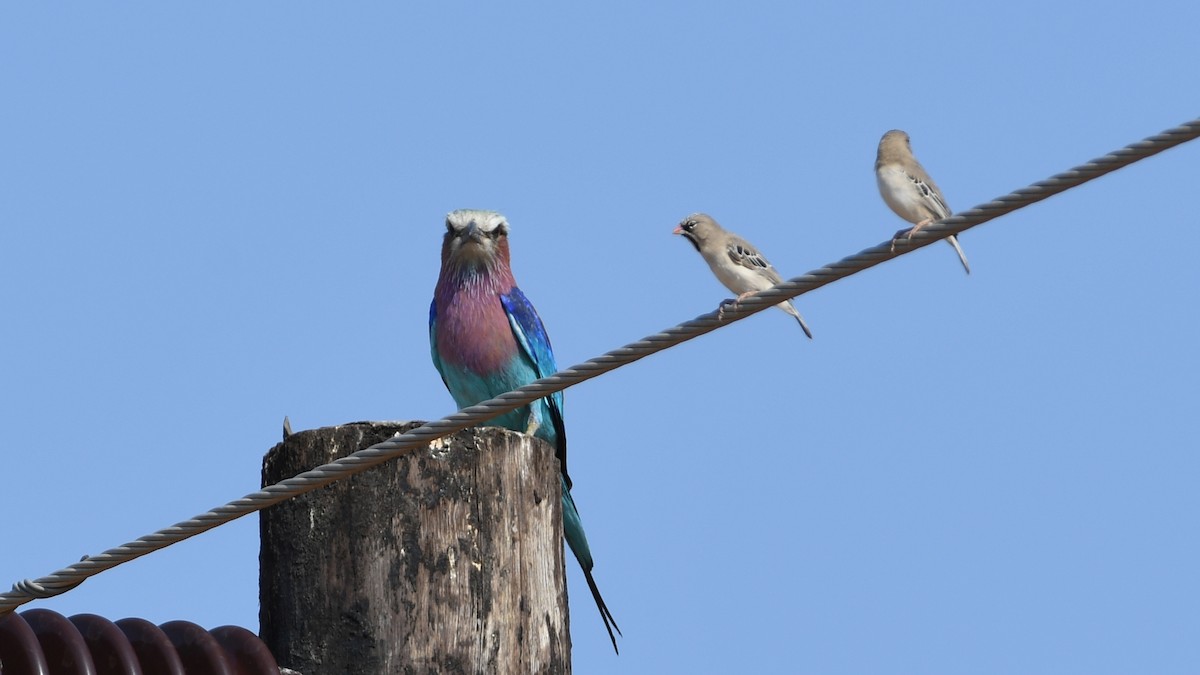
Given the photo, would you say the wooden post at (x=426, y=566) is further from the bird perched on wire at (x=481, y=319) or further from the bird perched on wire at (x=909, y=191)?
the bird perched on wire at (x=481, y=319)

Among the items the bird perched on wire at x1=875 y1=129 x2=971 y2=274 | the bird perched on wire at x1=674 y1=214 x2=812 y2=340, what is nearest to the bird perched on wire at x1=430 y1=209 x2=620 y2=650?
the bird perched on wire at x1=674 y1=214 x2=812 y2=340

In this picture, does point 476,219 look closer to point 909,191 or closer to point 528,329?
point 528,329

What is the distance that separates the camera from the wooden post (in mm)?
4211

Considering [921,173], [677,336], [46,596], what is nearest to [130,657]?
[46,596]

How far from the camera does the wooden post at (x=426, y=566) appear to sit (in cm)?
421

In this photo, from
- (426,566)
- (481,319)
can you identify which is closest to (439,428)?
(426,566)

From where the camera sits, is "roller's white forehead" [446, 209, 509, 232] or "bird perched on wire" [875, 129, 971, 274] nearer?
"bird perched on wire" [875, 129, 971, 274]

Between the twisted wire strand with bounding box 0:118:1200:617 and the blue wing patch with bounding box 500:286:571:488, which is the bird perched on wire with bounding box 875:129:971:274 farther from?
the twisted wire strand with bounding box 0:118:1200:617

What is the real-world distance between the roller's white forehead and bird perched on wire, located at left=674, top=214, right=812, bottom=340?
3.07 ft

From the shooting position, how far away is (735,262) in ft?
25.9

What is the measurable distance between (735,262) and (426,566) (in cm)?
391

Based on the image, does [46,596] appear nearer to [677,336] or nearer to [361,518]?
[361,518]

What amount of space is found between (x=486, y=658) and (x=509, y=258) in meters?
4.10

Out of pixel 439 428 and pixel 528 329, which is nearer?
pixel 439 428
